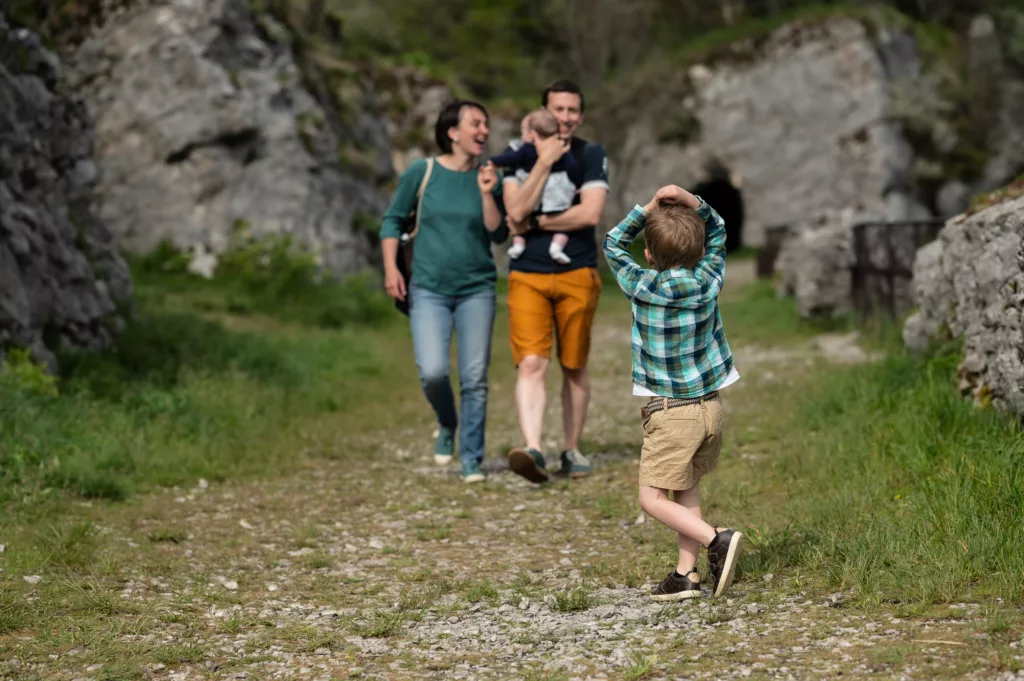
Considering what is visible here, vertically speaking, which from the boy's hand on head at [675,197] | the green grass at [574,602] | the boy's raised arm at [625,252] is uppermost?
the boy's hand on head at [675,197]

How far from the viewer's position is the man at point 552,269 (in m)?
6.46

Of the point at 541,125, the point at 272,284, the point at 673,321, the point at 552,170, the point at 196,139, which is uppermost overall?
the point at 196,139

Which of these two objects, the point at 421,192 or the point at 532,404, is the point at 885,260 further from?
the point at 421,192

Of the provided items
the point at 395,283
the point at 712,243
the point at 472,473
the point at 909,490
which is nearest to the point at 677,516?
the point at 712,243

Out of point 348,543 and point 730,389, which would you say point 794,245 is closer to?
point 730,389

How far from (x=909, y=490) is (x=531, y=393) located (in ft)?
7.20

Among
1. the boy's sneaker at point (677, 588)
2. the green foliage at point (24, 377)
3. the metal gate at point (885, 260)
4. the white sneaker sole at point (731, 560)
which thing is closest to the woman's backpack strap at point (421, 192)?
the green foliage at point (24, 377)

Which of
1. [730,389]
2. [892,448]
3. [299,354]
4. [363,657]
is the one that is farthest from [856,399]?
[299,354]

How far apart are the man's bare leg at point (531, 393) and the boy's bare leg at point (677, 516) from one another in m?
2.09

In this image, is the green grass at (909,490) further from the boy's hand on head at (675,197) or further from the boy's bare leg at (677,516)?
the boy's hand on head at (675,197)

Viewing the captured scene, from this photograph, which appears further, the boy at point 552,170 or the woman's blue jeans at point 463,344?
the woman's blue jeans at point 463,344

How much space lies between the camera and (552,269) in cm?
653

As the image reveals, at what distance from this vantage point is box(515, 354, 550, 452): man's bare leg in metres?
6.52

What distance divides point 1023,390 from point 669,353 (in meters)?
2.06
